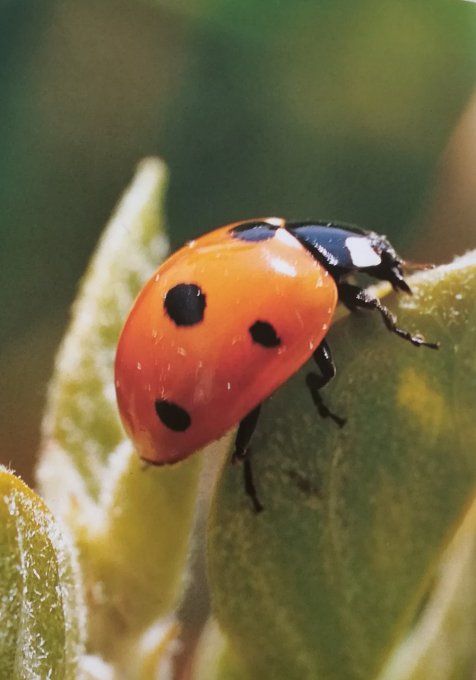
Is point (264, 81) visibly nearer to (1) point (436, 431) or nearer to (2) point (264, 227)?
(2) point (264, 227)

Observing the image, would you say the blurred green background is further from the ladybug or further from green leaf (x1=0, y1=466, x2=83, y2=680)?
green leaf (x1=0, y1=466, x2=83, y2=680)

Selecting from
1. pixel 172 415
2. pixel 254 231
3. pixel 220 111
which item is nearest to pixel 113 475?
pixel 172 415

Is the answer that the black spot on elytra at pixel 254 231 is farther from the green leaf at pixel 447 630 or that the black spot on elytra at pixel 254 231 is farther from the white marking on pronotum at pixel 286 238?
the green leaf at pixel 447 630

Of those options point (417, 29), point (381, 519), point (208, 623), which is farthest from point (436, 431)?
point (417, 29)

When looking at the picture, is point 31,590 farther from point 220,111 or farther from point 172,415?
point 220,111

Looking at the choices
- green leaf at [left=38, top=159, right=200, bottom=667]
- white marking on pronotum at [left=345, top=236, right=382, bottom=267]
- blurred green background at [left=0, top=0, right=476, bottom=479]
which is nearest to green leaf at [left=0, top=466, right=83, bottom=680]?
green leaf at [left=38, top=159, right=200, bottom=667]

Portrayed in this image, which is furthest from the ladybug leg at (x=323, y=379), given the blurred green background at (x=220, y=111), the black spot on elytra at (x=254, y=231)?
the blurred green background at (x=220, y=111)
